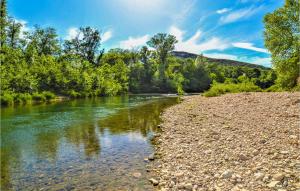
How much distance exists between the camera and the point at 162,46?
4102 inches

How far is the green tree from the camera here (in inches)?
1428

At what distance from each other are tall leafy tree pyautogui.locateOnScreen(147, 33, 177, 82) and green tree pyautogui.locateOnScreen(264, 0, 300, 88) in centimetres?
6417

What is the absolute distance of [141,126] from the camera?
20891 millimetres

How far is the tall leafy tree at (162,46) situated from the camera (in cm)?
10206

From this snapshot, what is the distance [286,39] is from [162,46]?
69.3m

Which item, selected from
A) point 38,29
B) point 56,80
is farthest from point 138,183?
point 38,29

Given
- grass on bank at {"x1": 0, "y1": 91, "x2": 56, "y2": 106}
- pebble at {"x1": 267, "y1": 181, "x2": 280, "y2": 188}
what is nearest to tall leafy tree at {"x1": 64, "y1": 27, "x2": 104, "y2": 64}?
grass on bank at {"x1": 0, "y1": 91, "x2": 56, "y2": 106}

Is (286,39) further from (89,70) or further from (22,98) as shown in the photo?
(89,70)

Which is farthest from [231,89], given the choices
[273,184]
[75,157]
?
[273,184]

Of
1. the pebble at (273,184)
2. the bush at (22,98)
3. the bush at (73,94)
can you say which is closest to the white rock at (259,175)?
the pebble at (273,184)

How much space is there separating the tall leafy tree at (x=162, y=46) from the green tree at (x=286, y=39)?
64172 mm

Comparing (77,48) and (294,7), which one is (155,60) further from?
(294,7)

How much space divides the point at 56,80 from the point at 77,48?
41.5 m

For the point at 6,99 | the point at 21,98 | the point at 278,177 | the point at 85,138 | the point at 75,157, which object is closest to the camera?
the point at 278,177
